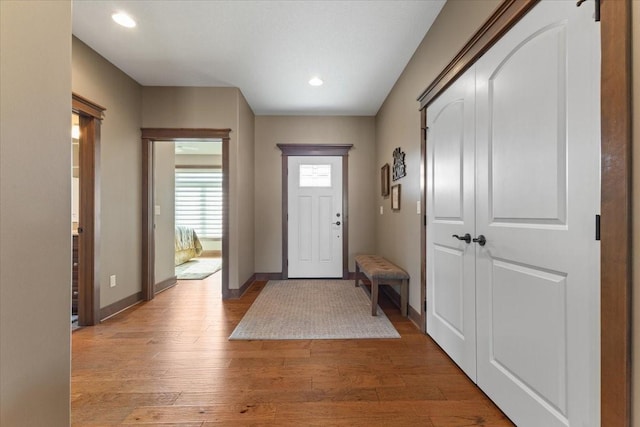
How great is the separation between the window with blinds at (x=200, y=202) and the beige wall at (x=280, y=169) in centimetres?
337

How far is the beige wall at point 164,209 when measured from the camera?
13.1ft

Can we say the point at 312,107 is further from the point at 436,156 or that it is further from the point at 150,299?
the point at 150,299

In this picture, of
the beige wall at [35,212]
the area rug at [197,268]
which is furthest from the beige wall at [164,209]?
the beige wall at [35,212]

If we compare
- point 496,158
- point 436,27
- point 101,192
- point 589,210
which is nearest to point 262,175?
point 101,192

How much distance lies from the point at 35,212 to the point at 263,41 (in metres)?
2.38

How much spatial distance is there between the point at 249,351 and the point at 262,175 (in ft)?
9.94

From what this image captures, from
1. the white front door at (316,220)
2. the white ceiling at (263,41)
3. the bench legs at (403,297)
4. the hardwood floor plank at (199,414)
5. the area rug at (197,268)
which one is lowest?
the area rug at (197,268)

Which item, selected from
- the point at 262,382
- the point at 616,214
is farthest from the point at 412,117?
the point at 262,382

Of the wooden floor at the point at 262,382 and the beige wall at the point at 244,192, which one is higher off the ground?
the beige wall at the point at 244,192

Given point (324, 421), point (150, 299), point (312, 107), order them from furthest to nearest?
point (312, 107) < point (150, 299) < point (324, 421)

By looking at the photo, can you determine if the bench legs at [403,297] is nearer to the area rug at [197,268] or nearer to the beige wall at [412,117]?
the beige wall at [412,117]

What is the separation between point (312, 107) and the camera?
14.3 ft

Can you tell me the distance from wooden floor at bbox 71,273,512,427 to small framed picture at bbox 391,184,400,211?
1.32 m

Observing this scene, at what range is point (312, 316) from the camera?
2.97 meters
